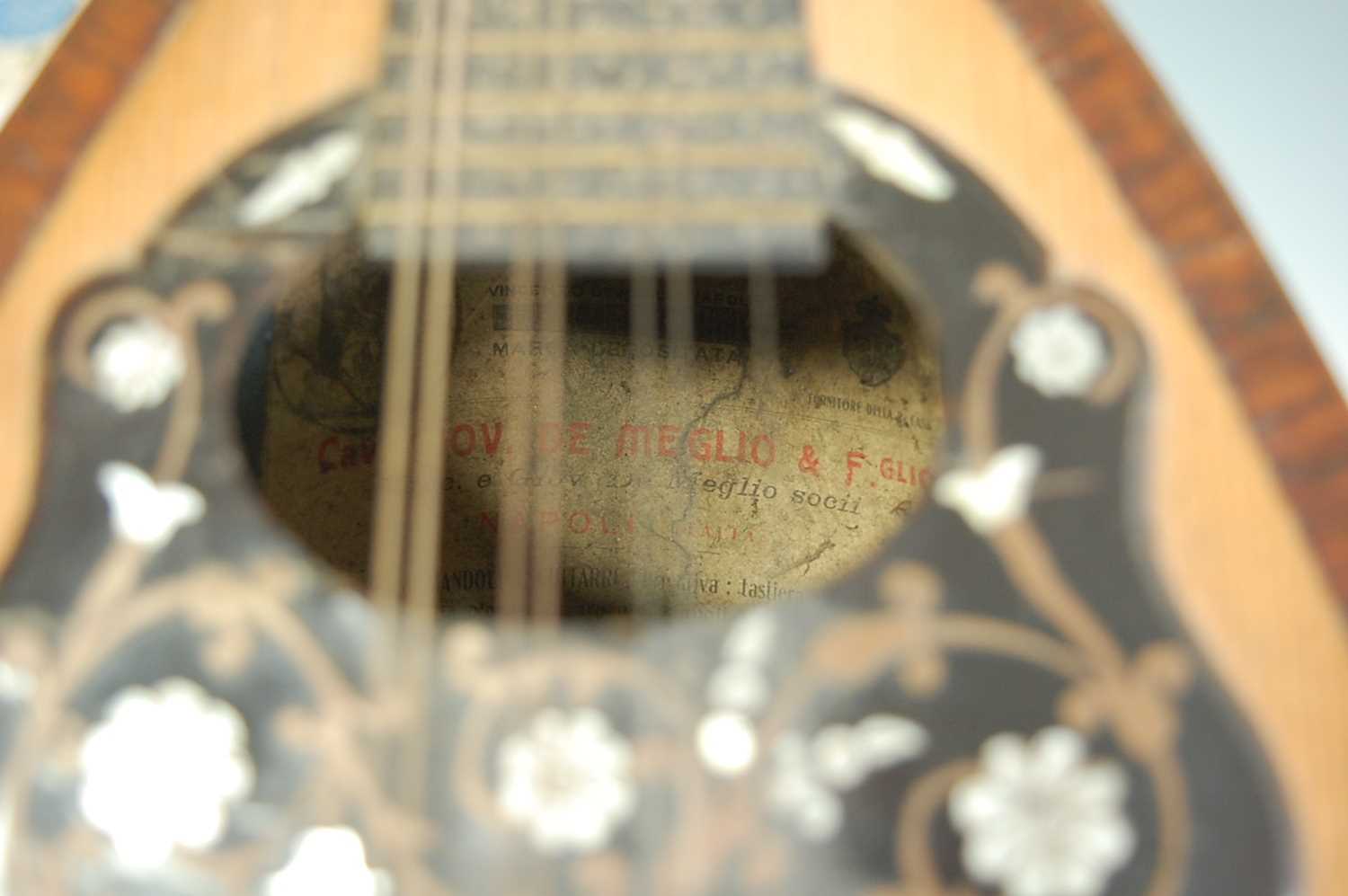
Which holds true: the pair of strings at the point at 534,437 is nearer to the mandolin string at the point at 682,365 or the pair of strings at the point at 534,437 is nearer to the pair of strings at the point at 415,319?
the mandolin string at the point at 682,365

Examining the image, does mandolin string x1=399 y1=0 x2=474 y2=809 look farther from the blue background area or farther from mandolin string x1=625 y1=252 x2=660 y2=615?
the blue background area

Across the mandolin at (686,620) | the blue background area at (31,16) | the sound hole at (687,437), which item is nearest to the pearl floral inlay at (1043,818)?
the mandolin at (686,620)

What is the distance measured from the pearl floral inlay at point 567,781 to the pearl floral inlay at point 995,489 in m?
0.22

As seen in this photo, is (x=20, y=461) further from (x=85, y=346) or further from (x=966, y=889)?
(x=966, y=889)

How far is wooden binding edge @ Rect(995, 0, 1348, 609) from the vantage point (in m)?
0.73

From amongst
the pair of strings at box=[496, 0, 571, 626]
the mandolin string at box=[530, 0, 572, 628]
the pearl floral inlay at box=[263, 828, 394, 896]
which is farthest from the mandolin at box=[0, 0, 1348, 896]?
the pair of strings at box=[496, 0, 571, 626]

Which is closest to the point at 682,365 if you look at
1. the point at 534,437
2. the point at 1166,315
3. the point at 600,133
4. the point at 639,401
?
the point at 639,401

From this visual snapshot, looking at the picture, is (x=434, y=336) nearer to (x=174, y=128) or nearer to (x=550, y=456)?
(x=174, y=128)

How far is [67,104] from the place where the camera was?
0.85 meters

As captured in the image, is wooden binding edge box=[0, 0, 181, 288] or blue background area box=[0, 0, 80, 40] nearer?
wooden binding edge box=[0, 0, 181, 288]

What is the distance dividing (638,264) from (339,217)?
18cm

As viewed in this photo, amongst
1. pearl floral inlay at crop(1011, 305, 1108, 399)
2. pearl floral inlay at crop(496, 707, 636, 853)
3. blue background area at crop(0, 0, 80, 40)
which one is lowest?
pearl floral inlay at crop(496, 707, 636, 853)

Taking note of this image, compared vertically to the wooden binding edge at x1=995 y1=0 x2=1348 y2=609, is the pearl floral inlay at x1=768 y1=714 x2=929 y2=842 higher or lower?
lower

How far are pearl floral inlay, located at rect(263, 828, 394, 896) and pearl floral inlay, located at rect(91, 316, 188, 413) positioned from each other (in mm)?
270
